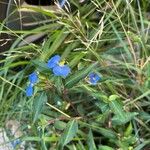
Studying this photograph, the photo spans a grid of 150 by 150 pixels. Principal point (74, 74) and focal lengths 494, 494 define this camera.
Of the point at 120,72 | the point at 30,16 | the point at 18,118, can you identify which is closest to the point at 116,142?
the point at 120,72

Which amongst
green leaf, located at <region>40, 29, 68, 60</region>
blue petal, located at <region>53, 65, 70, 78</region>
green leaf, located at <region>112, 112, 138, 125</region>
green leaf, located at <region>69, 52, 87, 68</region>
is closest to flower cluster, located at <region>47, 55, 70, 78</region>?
blue petal, located at <region>53, 65, 70, 78</region>

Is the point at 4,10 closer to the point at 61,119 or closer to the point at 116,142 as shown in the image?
the point at 61,119

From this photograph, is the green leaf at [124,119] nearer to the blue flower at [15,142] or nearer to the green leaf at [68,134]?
the green leaf at [68,134]

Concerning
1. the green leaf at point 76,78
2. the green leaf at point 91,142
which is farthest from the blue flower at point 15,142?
the green leaf at point 76,78

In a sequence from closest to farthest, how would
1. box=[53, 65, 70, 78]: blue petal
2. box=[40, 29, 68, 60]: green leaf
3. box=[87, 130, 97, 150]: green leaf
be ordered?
box=[53, 65, 70, 78]: blue petal → box=[87, 130, 97, 150]: green leaf → box=[40, 29, 68, 60]: green leaf

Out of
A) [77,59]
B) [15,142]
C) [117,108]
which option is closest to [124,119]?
[117,108]

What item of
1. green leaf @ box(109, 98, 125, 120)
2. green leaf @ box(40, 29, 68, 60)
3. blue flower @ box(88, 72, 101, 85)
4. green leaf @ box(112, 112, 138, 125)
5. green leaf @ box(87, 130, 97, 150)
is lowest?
green leaf @ box(87, 130, 97, 150)

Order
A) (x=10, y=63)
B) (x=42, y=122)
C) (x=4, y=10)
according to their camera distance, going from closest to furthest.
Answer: (x=42, y=122) → (x=10, y=63) → (x=4, y=10)

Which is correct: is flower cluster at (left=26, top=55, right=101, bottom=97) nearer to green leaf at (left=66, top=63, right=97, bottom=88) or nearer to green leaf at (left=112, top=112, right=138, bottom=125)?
green leaf at (left=66, top=63, right=97, bottom=88)

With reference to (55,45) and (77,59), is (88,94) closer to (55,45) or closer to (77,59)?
(77,59)
